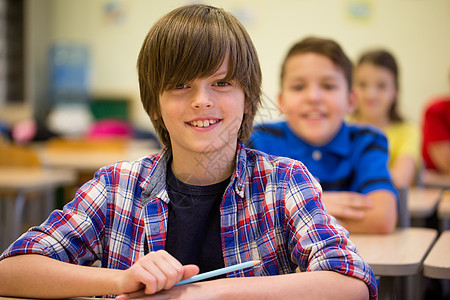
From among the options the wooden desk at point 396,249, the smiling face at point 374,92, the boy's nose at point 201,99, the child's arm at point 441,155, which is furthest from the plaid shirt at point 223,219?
the child's arm at point 441,155

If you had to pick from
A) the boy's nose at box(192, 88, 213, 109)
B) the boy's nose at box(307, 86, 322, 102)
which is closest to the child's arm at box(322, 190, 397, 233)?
the boy's nose at box(307, 86, 322, 102)

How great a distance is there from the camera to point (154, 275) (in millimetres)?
865

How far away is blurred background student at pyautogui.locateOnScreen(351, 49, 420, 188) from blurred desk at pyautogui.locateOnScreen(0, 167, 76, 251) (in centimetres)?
165

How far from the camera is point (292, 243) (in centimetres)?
106

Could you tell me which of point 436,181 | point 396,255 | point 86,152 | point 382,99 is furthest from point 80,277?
point 86,152

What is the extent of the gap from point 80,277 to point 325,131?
1088mm

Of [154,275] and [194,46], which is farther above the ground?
[194,46]

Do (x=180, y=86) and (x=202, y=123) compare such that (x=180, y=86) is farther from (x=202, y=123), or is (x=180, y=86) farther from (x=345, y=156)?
(x=345, y=156)

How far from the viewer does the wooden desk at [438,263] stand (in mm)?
1231

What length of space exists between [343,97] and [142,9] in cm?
572

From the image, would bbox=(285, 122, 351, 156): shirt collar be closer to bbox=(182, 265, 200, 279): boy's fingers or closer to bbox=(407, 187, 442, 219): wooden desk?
bbox=(407, 187, 442, 219): wooden desk

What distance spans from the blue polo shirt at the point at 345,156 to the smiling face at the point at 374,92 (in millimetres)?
1327

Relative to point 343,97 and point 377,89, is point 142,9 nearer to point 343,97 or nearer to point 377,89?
point 377,89

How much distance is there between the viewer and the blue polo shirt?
172cm
